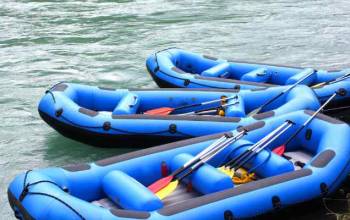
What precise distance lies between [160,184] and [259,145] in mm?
829

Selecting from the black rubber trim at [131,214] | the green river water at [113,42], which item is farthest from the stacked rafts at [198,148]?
the green river water at [113,42]

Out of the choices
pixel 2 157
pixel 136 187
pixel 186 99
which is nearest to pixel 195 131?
pixel 186 99

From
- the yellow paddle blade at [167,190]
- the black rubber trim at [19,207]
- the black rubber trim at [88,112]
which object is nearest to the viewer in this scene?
the black rubber trim at [19,207]

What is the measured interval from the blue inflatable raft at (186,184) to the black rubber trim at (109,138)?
2.34 feet

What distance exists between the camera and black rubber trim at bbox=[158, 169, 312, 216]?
A: 3395mm

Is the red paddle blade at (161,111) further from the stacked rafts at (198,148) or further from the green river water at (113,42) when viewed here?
the green river water at (113,42)

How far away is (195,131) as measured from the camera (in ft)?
15.8

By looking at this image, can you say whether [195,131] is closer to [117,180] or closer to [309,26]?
[117,180]

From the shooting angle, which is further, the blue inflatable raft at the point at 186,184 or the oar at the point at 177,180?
the oar at the point at 177,180

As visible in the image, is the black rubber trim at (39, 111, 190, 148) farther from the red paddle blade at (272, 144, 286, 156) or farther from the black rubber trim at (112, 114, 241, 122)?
the red paddle blade at (272, 144, 286, 156)

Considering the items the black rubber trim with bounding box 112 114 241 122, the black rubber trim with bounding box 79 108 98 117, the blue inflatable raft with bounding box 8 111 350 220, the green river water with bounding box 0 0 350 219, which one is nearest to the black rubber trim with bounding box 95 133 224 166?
the blue inflatable raft with bounding box 8 111 350 220

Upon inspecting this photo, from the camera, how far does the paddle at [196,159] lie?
3.83 meters

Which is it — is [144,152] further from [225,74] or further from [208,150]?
[225,74]

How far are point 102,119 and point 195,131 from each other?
2.55 ft
